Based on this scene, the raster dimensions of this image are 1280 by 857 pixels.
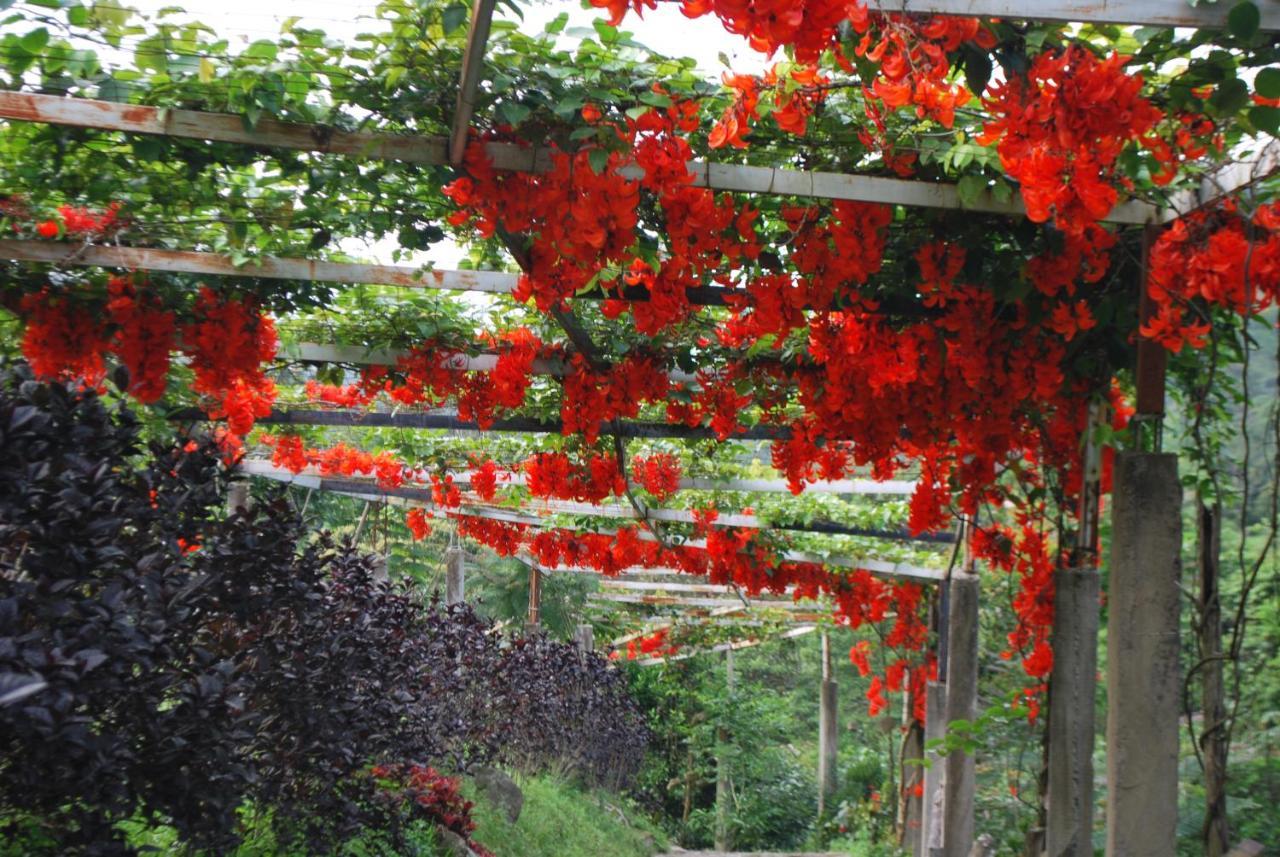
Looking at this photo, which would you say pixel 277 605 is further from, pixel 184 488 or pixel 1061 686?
pixel 1061 686

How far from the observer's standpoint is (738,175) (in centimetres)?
327

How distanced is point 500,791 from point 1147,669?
22.8ft

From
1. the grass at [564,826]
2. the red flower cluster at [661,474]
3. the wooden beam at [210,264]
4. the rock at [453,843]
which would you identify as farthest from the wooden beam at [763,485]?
the wooden beam at [210,264]

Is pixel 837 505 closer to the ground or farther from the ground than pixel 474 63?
closer to the ground

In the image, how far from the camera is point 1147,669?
3105 millimetres

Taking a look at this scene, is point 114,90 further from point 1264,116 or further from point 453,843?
point 453,843

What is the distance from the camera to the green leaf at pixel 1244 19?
2043mm

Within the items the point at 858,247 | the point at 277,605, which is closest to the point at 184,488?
the point at 277,605

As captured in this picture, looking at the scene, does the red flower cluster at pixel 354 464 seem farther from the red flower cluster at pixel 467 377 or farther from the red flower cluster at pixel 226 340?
the red flower cluster at pixel 226 340

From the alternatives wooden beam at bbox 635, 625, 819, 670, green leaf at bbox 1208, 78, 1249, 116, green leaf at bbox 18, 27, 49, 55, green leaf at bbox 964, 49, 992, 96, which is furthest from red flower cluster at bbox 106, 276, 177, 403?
wooden beam at bbox 635, 625, 819, 670

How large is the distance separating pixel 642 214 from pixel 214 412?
383 centimetres

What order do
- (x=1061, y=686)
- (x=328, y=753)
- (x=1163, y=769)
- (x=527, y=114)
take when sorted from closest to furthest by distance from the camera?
(x=527, y=114)
(x=1163, y=769)
(x=1061, y=686)
(x=328, y=753)

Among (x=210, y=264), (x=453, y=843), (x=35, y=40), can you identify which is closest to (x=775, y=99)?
(x=35, y=40)

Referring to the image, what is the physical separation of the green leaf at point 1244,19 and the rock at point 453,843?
5958 mm
